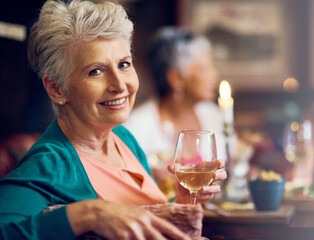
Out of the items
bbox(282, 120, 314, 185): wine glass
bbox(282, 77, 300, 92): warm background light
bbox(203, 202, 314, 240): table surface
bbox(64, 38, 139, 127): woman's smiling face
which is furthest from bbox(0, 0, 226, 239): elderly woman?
bbox(282, 77, 300, 92): warm background light

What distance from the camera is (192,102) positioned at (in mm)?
3594

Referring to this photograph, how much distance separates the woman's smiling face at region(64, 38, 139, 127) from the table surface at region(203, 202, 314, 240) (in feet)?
1.93

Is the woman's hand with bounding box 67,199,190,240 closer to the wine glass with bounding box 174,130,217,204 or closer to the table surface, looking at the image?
the wine glass with bounding box 174,130,217,204

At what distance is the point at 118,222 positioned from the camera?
3.05ft

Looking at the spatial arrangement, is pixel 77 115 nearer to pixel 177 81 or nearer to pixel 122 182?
pixel 122 182

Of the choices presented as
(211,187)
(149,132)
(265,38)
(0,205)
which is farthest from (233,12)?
(0,205)

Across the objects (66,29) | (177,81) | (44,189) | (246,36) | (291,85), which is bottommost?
(291,85)

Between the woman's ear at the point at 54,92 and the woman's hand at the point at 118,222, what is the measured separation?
39cm

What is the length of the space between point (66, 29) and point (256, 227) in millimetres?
923

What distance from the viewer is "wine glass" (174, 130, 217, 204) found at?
48.4 inches

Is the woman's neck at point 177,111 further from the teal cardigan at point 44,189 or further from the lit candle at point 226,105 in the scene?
the teal cardigan at point 44,189

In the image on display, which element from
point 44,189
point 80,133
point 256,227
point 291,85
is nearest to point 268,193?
point 256,227

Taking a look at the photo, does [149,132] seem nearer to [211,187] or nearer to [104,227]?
Result: [211,187]

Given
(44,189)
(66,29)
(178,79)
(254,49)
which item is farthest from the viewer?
(254,49)
